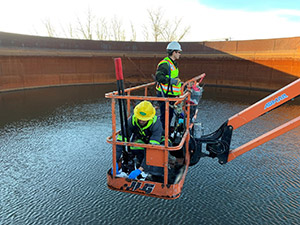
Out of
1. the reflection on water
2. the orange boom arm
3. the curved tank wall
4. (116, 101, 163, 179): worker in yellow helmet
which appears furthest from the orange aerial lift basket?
the curved tank wall

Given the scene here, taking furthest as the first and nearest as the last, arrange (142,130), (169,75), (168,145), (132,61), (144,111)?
(132,61) → (169,75) → (142,130) → (168,145) → (144,111)

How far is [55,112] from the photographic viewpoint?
10.4 metres

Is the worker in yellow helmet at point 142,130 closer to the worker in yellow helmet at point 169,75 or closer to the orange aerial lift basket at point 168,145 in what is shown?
the orange aerial lift basket at point 168,145

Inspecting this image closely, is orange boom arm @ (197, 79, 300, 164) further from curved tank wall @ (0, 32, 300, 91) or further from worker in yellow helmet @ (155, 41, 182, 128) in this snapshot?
curved tank wall @ (0, 32, 300, 91)

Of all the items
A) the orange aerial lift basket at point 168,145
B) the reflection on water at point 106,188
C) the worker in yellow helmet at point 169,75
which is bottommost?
the reflection on water at point 106,188

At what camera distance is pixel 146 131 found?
12.9 feet

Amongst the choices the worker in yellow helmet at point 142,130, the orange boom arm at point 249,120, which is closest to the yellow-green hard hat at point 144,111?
the worker in yellow helmet at point 142,130

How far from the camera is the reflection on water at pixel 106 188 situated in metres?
3.60

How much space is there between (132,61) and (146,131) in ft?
49.3

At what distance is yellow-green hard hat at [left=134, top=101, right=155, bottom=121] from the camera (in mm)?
3660

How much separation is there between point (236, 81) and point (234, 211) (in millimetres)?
16767

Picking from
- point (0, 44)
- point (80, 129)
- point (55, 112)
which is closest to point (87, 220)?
point (80, 129)

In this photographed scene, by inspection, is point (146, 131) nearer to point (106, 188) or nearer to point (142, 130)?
point (142, 130)

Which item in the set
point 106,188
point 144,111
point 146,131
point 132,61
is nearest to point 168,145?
point 146,131
